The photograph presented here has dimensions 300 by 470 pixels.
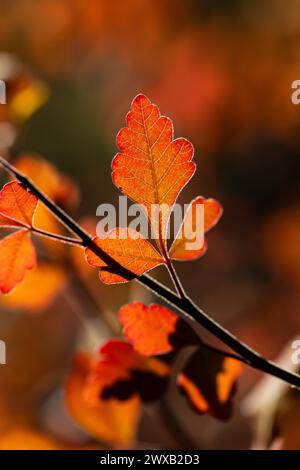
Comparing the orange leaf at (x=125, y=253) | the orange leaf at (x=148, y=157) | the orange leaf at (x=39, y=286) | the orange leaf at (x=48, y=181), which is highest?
the orange leaf at (x=48, y=181)

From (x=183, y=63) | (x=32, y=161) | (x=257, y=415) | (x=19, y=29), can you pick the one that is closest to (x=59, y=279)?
(x=32, y=161)

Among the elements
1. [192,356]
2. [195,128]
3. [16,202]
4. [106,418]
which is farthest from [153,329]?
[195,128]

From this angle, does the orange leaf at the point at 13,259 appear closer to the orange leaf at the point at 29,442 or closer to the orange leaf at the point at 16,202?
the orange leaf at the point at 16,202

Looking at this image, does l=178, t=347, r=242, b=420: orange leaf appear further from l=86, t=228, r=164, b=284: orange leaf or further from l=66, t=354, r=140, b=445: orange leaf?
l=66, t=354, r=140, b=445: orange leaf

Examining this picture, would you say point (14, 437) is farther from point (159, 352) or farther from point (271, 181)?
point (271, 181)

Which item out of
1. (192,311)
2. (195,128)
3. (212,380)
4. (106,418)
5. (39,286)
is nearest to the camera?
(192,311)

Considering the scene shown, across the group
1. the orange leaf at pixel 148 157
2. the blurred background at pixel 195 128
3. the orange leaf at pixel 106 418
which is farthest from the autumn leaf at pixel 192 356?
the blurred background at pixel 195 128

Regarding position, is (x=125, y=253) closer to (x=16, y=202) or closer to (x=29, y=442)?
(x=16, y=202)
